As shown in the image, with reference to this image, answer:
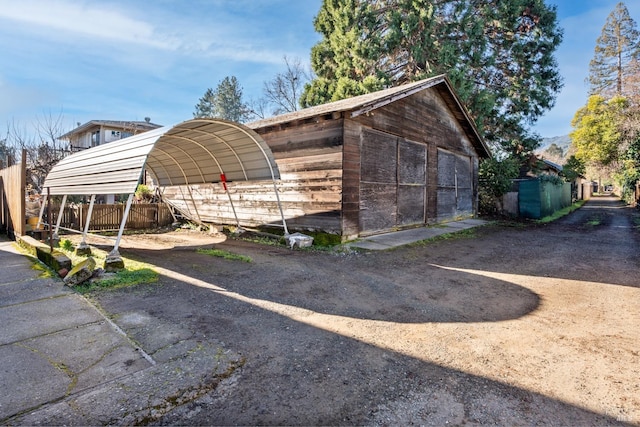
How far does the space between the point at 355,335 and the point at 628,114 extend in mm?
32680

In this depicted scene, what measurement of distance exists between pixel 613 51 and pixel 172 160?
163 ft

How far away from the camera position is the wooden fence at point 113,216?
1083 cm

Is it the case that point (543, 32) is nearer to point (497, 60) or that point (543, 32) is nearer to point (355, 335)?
point (497, 60)

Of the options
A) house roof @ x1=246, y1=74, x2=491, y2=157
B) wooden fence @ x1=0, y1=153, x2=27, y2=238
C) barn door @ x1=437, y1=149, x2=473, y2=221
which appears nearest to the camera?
wooden fence @ x1=0, y1=153, x2=27, y2=238

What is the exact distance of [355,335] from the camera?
10.7 feet

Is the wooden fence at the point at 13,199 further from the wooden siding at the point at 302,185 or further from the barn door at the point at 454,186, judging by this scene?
the barn door at the point at 454,186

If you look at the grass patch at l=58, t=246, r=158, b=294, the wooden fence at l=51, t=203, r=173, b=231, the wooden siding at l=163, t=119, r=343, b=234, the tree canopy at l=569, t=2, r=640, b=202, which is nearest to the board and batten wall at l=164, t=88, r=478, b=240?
the wooden siding at l=163, t=119, r=343, b=234

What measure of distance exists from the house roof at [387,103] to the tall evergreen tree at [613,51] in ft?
108

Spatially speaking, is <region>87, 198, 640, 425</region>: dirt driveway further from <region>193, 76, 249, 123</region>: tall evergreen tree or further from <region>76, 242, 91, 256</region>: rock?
Answer: <region>193, 76, 249, 123</region>: tall evergreen tree

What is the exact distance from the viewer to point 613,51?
36.8 meters

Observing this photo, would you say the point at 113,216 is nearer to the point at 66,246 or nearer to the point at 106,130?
the point at 66,246

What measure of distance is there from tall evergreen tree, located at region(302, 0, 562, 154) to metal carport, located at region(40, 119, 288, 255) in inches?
519

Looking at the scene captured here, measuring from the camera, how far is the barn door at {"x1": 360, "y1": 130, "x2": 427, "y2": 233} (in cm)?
905

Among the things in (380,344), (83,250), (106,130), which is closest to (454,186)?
(380,344)
